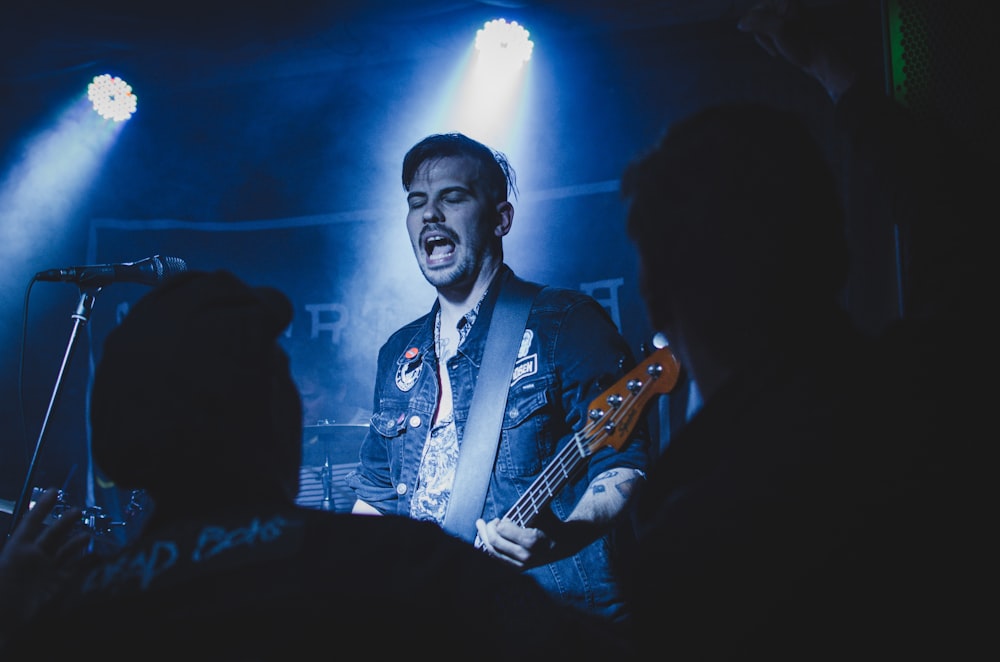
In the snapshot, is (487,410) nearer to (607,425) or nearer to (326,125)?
(607,425)

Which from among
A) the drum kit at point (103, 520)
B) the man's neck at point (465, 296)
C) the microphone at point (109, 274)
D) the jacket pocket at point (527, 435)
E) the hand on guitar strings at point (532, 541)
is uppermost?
the microphone at point (109, 274)

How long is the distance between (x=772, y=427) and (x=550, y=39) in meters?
4.09

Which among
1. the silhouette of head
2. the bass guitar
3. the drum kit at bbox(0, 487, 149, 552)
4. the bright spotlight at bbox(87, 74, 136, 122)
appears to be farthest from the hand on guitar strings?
the bright spotlight at bbox(87, 74, 136, 122)

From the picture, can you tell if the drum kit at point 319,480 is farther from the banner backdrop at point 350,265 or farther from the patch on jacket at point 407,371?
the patch on jacket at point 407,371

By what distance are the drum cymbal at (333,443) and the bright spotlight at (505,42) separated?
8.02 ft

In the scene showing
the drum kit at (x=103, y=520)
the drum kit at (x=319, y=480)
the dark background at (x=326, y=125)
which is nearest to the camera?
the drum kit at (x=103, y=520)

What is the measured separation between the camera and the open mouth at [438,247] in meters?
2.86

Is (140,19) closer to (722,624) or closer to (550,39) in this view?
(550,39)

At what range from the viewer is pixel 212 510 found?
1.21 m

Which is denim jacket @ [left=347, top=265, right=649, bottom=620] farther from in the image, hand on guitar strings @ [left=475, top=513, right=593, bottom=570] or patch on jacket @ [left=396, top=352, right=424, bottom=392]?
hand on guitar strings @ [left=475, top=513, right=593, bottom=570]

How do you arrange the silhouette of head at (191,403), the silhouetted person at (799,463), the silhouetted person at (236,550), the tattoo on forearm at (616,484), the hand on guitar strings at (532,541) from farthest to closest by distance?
the tattoo on forearm at (616,484), the hand on guitar strings at (532,541), the silhouette of head at (191,403), the silhouetted person at (236,550), the silhouetted person at (799,463)

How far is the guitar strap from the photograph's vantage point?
97.2 inches

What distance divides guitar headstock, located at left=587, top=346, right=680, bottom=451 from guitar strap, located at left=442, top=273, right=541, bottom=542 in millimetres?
403

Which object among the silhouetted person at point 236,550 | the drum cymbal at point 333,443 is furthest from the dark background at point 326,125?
the silhouetted person at point 236,550
